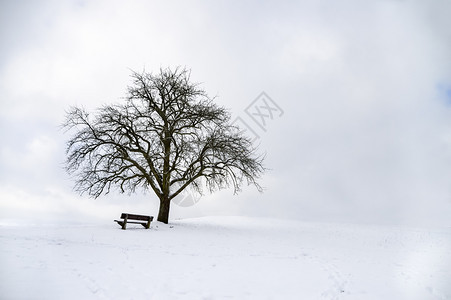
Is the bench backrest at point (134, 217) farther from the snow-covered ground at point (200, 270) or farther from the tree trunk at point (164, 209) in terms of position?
the tree trunk at point (164, 209)

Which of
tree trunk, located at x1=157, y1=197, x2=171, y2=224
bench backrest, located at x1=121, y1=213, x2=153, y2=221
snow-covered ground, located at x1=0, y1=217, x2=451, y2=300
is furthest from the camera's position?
tree trunk, located at x1=157, y1=197, x2=171, y2=224

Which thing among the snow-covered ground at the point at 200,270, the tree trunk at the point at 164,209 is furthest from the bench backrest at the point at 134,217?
the tree trunk at the point at 164,209

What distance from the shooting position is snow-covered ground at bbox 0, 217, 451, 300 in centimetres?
561

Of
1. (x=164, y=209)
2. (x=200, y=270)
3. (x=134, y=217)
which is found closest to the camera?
(x=200, y=270)

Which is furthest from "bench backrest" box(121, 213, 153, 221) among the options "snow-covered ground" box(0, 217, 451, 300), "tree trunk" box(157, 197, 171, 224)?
"tree trunk" box(157, 197, 171, 224)

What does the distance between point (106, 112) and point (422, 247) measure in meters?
17.1

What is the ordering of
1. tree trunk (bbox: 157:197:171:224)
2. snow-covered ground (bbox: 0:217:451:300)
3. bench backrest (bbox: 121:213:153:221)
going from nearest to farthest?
1. snow-covered ground (bbox: 0:217:451:300)
2. bench backrest (bbox: 121:213:153:221)
3. tree trunk (bbox: 157:197:171:224)

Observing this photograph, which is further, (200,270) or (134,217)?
(134,217)

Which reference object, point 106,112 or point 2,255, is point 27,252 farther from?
point 106,112

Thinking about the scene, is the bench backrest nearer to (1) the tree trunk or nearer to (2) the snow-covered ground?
(2) the snow-covered ground

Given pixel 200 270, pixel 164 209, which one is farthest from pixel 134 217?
pixel 200 270

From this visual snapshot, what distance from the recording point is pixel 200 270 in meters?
7.35

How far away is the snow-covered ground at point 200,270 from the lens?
561 centimetres

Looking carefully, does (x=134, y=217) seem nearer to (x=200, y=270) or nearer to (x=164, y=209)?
(x=164, y=209)
